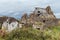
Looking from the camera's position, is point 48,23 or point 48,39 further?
point 48,23

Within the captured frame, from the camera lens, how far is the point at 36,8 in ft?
183

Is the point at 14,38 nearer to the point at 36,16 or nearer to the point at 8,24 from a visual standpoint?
the point at 8,24

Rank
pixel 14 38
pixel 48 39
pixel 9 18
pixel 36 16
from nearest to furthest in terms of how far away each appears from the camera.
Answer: pixel 14 38 < pixel 48 39 < pixel 9 18 < pixel 36 16

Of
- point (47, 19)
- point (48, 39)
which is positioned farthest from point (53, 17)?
point (48, 39)

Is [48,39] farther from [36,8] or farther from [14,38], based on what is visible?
[36,8]

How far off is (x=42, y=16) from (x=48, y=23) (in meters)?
4.27

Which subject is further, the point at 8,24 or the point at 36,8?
the point at 36,8

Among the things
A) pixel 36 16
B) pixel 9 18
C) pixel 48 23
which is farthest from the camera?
pixel 36 16

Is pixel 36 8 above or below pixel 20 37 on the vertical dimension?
above

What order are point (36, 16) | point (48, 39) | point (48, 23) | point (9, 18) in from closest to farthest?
point (48, 39), point (9, 18), point (48, 23), point (36, 16)

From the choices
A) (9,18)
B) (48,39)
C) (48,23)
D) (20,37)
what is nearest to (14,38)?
(20,37)

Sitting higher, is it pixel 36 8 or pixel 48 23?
pixel 36 8

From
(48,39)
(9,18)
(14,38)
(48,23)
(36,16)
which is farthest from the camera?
(36,16)

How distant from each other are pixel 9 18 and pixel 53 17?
47.9 ft
